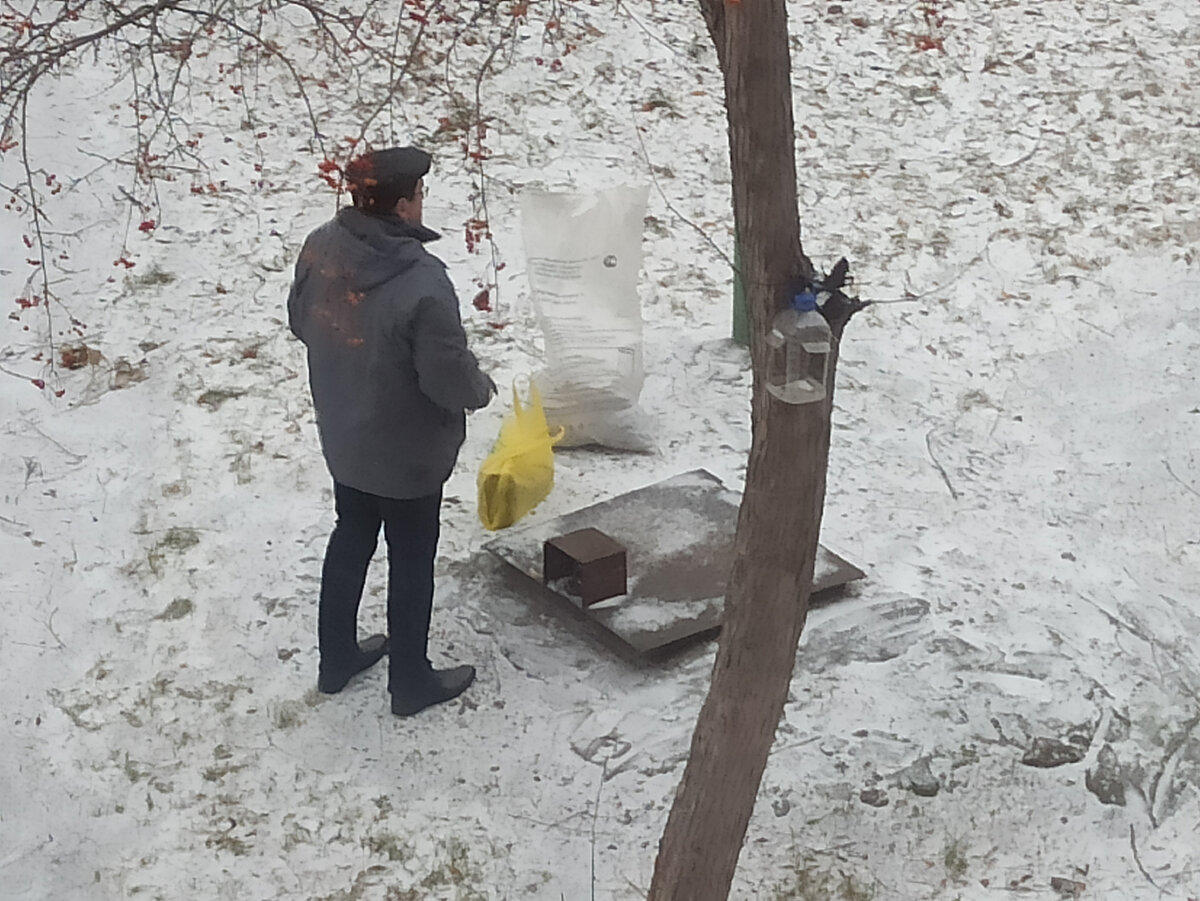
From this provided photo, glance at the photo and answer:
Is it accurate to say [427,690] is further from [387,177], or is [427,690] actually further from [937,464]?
[937,464]

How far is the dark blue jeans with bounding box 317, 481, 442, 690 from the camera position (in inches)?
126

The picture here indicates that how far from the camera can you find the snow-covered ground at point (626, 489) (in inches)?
122

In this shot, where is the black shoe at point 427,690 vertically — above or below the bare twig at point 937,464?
below

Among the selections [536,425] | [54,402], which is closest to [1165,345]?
[536,425]

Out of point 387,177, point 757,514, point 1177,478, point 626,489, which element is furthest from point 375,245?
point 1177,478

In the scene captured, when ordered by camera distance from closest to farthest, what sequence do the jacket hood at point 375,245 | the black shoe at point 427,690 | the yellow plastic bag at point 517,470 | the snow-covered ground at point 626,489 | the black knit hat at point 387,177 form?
the black knit hat at point 387,177 → the jacket hood at point 375,245 → the snow-covered ground at point 626,489 → the black shoe at point 427,690 → the yellow plastic bag at point 517,470

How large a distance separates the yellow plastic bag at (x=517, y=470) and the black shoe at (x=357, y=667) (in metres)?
0.60

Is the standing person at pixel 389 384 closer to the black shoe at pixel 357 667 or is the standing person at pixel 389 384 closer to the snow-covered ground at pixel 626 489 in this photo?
the black shoe at pixel 357 667

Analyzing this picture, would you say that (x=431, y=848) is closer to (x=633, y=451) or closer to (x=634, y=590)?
(x=634, y=590)

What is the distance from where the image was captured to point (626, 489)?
4309mm

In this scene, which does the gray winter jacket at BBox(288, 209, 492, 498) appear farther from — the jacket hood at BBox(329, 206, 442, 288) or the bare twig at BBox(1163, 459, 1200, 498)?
the bare twig at BBox(1163, 459, 1200, 498)

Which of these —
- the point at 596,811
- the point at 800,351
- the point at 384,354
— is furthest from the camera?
the point at 596,811

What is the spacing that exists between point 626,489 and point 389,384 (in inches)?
57.3

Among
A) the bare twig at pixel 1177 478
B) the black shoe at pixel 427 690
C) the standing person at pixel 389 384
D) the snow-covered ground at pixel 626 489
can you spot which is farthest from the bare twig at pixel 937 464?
the standing person at pixel 389 384
